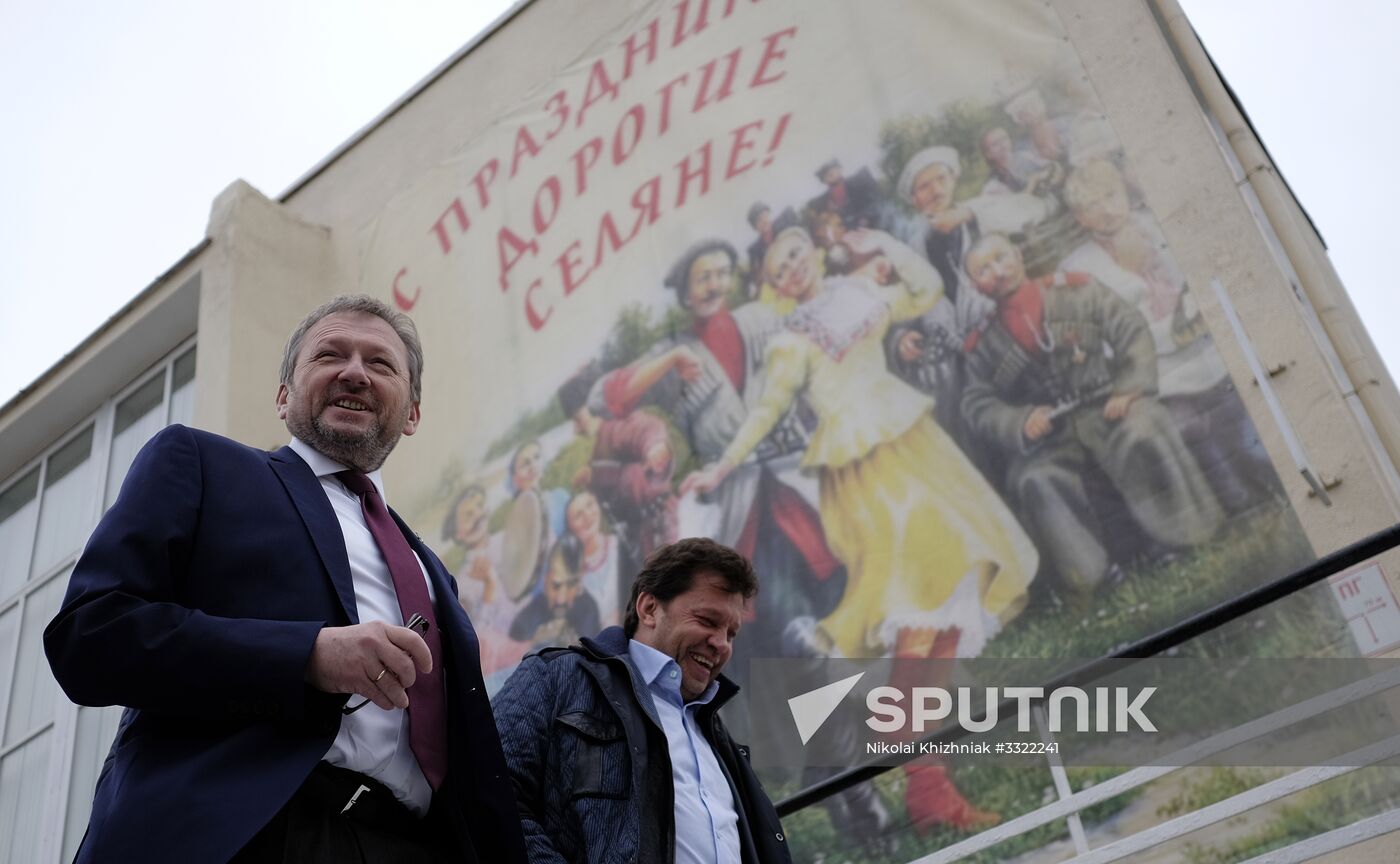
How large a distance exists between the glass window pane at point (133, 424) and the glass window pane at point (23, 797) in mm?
1464

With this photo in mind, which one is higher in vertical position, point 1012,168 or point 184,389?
point 184,389

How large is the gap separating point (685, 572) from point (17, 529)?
24.5 feet

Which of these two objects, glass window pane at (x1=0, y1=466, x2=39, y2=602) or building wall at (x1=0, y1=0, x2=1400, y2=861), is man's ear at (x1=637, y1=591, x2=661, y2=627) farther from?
glass window pane at (x1=0, y1=466, x2=39, y2=602)

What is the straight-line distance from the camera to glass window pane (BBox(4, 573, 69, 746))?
25.3ft

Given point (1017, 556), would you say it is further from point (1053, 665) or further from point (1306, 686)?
point (1306, 686)

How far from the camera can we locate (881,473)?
5246 mm

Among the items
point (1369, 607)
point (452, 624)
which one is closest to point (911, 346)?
point (1369, 607)

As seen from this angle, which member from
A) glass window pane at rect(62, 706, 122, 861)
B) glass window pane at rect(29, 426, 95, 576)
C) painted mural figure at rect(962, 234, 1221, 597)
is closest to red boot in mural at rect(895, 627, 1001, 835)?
painted mural figure at rect(962, 234, 1221, 597)

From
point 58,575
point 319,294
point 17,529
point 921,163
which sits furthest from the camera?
point 17,529

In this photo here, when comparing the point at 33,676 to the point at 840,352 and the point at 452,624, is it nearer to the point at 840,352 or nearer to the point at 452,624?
the point at 840,352

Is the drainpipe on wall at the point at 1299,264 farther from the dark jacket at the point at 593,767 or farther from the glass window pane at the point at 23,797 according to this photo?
the glass window pane at the point at 23,797

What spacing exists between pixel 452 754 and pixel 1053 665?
10.3ft

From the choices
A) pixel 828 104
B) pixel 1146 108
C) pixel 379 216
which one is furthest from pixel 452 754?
pixel 379 216

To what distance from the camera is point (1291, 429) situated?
4371 mm
